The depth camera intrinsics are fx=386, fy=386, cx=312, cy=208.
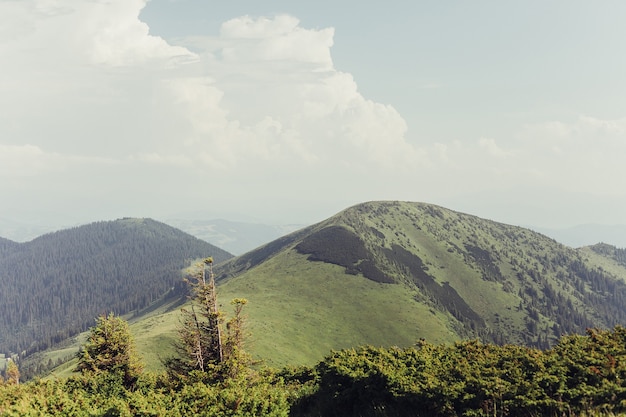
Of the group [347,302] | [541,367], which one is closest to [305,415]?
[541,367]

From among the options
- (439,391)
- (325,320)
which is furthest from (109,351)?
(325,320)

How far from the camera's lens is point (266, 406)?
18266 millimetres

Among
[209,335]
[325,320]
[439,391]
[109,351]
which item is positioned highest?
[439,391]

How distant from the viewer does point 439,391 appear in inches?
729

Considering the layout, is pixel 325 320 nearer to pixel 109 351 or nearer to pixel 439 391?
pixel 109 351

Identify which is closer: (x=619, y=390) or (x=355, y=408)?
(x=619, y=390)

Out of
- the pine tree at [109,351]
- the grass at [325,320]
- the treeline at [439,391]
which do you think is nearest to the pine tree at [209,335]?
the pine tree at [109,351]

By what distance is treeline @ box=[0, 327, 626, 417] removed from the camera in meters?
16.4

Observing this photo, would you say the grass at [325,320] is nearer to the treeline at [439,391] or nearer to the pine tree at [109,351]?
the pine tree at [109,351]

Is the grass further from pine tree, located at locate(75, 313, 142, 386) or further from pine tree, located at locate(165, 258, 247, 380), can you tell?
pine tree, located at locate(165, 258, 247, 380)

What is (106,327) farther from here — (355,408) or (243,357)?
(355,408)

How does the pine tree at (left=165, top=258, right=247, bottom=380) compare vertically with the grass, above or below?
above

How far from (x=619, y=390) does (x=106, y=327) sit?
46860mm

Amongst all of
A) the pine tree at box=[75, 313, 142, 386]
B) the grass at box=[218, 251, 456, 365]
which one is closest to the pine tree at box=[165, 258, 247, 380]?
the pine tree at box=[75, 313, 142, 386]
